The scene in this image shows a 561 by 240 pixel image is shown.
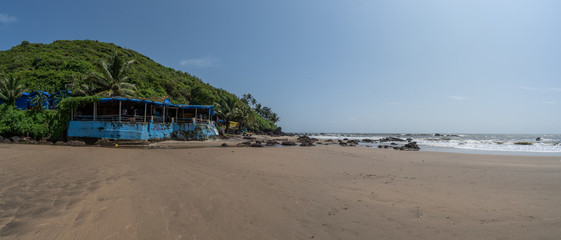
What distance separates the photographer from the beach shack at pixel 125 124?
21.3 meters

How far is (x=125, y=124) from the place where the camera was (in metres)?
21.4

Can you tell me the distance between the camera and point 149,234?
3.21 m

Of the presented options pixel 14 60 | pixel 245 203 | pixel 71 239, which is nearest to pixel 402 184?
pixel 245 203

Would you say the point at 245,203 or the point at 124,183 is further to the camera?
the point at 124,183

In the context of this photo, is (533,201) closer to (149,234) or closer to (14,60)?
(149,234)

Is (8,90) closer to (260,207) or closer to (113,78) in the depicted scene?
(113,78)

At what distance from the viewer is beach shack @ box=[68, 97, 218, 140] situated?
21281mm

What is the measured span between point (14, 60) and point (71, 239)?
62679mm

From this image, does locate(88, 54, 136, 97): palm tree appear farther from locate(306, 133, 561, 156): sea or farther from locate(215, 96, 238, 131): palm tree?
locate(306, 133, 561, 156): sea

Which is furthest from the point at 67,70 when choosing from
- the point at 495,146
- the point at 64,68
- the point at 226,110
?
the point at 495,146

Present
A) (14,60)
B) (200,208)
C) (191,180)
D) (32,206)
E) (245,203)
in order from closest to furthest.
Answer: (32,206), (200,208), (245,203), (191,180), (14,60)

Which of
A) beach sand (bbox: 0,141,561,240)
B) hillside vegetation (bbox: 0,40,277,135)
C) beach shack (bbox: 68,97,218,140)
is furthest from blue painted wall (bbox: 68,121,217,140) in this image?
beach sand (bbox: 0,141,561,240)

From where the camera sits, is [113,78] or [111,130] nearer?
[111,130]

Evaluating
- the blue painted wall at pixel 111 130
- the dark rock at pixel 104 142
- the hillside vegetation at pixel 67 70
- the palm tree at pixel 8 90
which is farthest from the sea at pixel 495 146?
the palm tree at pixel 8 90
